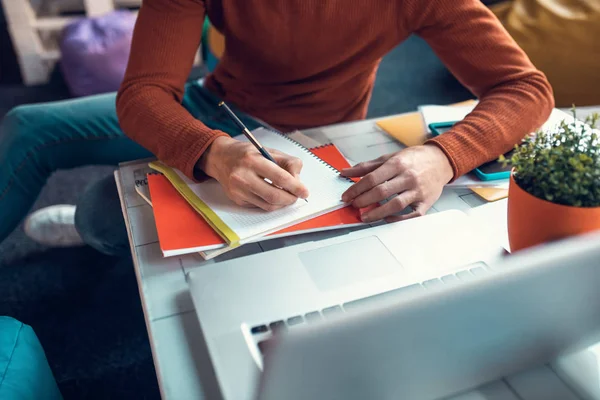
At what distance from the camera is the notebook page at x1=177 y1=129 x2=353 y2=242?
694mm

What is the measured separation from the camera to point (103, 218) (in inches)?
40.6

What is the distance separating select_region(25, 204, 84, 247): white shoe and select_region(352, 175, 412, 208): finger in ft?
3.42

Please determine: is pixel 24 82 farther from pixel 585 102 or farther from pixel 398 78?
pixel 585 102

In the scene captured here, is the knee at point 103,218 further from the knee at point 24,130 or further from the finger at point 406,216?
the finger at point 406,216

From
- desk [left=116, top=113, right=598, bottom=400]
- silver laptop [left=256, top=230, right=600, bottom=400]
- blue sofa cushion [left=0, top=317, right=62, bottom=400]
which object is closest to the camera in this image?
silver laptop [left=256, top=230, right=600, bottom=400]

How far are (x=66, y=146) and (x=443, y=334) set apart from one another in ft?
3.16

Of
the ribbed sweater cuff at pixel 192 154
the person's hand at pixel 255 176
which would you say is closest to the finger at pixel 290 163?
the person's hand at pixel 255 176

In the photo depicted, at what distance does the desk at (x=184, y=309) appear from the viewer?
500 mm

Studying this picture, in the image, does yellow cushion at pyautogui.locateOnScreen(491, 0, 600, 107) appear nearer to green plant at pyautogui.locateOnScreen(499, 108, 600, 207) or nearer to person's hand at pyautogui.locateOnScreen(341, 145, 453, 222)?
person's hand at pyautogui.locateOnScreen(341, 145, 453, 222)

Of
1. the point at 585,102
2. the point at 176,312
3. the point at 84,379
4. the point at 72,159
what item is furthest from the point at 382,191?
the point at 585,102

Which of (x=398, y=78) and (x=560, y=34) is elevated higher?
(x=560, y=34)

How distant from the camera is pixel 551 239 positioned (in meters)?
0.57

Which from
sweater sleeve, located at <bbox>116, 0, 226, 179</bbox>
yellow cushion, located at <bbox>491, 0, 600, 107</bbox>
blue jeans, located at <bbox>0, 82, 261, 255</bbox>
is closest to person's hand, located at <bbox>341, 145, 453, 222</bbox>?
sweater sleeve, located at <bbox>116, 0, 226, 179</bbox>

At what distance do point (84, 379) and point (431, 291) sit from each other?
1.07m
